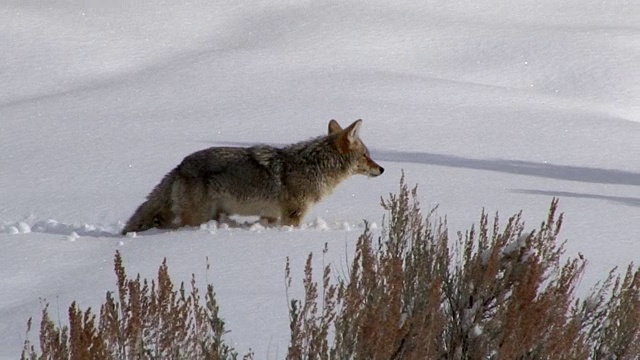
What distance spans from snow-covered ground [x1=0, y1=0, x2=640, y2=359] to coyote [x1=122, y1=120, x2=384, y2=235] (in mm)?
281

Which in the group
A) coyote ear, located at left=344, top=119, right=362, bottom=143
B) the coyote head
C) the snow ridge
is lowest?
the snow ridge

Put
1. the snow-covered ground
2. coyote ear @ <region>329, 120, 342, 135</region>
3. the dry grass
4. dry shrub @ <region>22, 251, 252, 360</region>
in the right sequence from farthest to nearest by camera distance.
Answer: coyote ear @ <region>329, 120, 342, 135</region> < the snow-covered ground < the dry grass < dry shrub @ <region>22, 251, 252, 360</region>

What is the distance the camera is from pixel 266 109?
17.0m

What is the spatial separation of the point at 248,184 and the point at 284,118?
6.65 meters

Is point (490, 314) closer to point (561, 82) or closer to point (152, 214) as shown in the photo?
point (152, 214)

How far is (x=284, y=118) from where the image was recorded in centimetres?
1642

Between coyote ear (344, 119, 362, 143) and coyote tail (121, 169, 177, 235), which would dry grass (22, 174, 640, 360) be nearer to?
coyote tail (121, 169, 177, 235)

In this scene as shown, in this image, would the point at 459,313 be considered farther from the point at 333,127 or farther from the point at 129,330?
the point at 333,127

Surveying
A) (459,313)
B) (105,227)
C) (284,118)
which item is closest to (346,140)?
(105,227)

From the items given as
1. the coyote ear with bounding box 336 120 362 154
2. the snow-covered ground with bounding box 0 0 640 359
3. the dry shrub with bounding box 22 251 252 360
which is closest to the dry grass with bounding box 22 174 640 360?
the dry shrub with bounding box 22 251 252 360

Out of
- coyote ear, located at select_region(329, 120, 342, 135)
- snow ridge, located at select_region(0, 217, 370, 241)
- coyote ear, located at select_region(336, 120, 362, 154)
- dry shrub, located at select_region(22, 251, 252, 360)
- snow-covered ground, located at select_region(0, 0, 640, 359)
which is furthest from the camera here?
coyote ear, located at select_region(329, 120, 342, 135)

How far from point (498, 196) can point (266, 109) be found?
590 centimetres

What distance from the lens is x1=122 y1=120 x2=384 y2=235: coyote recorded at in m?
9.67

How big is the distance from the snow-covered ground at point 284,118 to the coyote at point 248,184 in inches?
11.1
